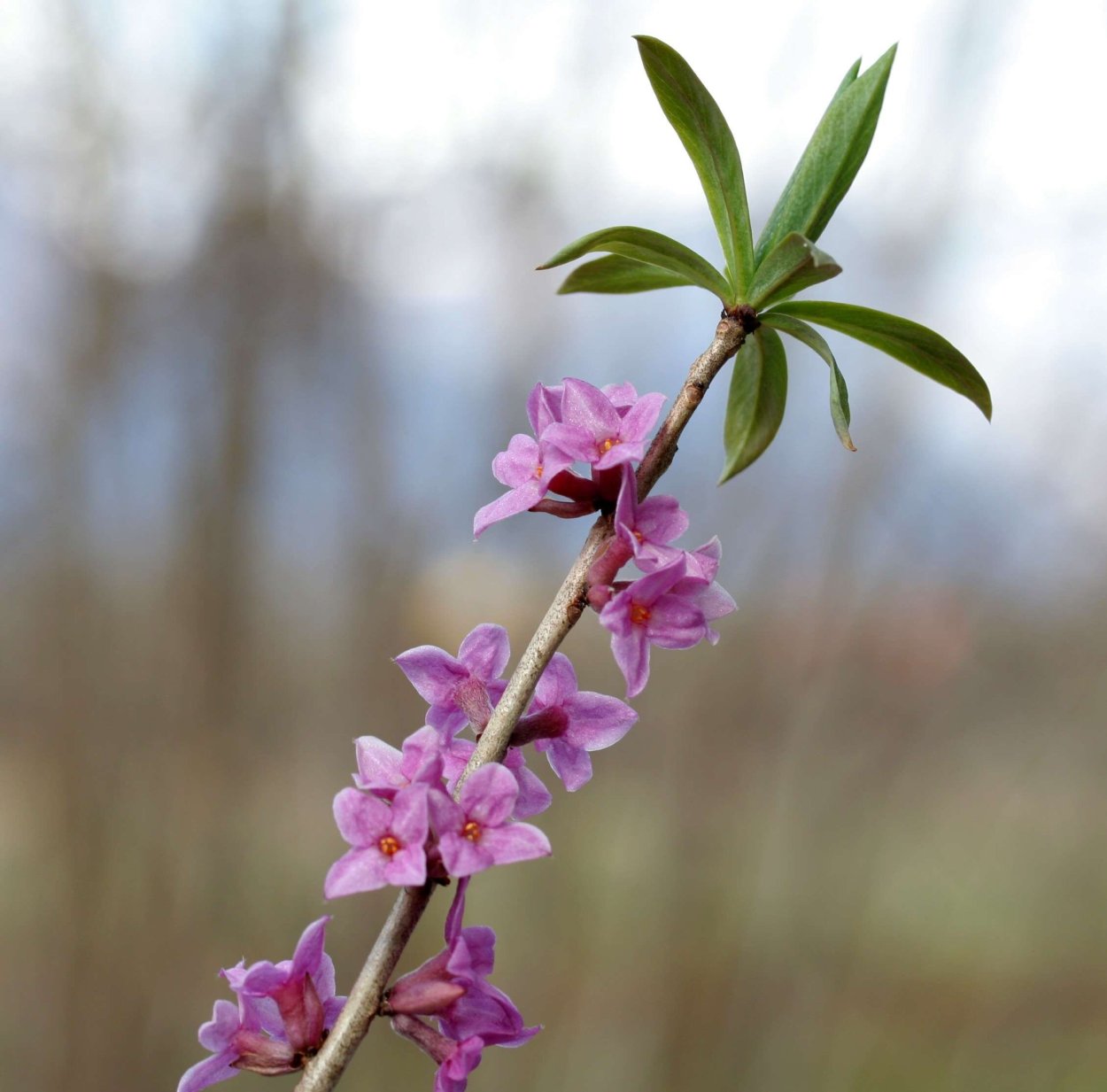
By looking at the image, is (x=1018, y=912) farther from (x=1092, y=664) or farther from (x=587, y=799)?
(x=587, y=799)

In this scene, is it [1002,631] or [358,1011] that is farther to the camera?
[1002,631]

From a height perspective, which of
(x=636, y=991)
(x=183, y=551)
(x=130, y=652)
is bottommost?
(x=636, y=991)

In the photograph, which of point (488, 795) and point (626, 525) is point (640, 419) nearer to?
point (626, 525)

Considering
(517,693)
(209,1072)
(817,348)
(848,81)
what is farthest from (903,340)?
(209,1072)

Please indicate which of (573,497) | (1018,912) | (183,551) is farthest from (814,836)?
(573,497)

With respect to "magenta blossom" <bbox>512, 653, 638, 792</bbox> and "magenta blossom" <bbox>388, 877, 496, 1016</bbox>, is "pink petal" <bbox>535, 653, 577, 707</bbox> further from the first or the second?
"magenta blossom" <bbox>388, 877, 496, 1016</bbox>
